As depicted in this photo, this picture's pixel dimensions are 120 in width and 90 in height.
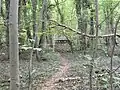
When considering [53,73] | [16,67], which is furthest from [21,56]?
[16,67]

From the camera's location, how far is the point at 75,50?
68.8 feet

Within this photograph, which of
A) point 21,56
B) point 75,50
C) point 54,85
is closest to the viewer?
point 54,85

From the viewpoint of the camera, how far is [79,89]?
8.56 meters

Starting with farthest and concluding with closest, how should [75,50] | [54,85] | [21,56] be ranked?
[75,50], [21,56], [54,85]

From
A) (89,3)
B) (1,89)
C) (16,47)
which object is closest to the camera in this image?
(16,47)

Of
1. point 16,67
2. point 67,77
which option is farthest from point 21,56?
point 16,67

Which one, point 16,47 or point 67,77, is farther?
point 67,77

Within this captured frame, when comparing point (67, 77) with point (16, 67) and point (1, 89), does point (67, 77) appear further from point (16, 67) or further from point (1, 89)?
point (16, 67)

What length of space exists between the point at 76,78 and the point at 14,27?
7302 millimetres

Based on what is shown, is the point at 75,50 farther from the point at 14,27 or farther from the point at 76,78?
the point at 14,27

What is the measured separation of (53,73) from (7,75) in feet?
7.89

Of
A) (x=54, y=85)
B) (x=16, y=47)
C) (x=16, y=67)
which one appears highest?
(x=16, y=47)

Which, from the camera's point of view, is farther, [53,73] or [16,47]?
[53,73]

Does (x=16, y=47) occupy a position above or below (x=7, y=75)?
above
